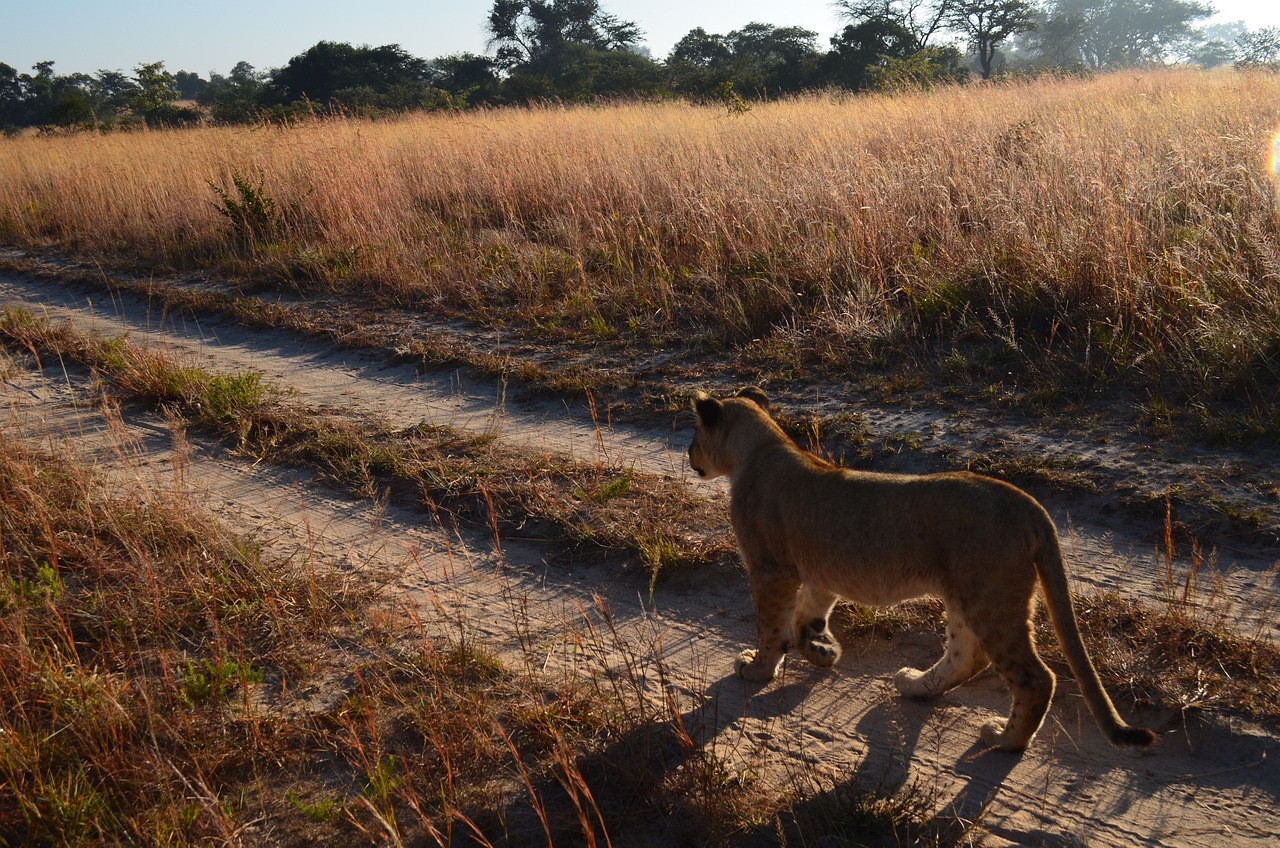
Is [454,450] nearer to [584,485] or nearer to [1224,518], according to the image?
[584,485]

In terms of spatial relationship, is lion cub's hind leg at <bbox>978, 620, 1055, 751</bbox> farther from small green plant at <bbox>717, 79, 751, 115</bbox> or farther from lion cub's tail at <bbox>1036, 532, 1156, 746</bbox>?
small green plant at <bbox>717, 79, 751, 115</bbox>

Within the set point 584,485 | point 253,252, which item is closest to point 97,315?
point 253,252

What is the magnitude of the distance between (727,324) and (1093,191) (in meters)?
2.90

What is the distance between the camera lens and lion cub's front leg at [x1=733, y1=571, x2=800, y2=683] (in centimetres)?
358

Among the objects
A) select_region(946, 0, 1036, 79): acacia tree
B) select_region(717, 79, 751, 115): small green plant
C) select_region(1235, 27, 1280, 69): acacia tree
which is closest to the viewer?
select_region(717, 79, 751, 115): small green plant

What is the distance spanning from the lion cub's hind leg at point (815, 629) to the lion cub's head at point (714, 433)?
2.11 feet

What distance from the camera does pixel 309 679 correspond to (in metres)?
3.73

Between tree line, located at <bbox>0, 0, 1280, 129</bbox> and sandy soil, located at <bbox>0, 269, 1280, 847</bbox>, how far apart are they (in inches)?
428

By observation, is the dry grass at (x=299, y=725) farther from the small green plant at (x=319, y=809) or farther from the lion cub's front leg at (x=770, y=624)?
the lion cub's front leg at (x=770, y=624)

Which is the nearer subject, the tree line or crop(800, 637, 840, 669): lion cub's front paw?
crop(800, 637, 840, 669): lion cub's front paw

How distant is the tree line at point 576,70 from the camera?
80.3 feet

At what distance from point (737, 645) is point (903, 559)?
3.31ft

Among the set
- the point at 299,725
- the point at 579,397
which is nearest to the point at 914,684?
the point at 299,725

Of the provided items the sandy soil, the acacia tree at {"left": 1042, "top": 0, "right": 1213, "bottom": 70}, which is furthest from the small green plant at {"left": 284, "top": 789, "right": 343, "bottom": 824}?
the acacia tree at {"left": 1042, "top": 0, "right": 1213, "bottom": 70}
